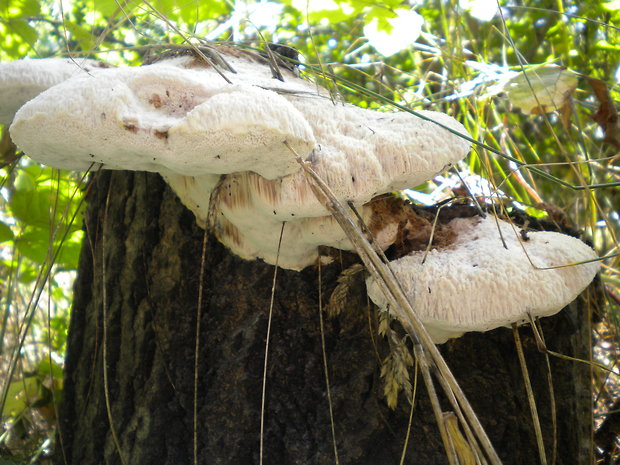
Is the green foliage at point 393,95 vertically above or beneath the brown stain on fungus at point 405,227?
above

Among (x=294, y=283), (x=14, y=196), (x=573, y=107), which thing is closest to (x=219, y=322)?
(x=294, y=283)

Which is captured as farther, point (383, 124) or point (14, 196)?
point (14, 196)

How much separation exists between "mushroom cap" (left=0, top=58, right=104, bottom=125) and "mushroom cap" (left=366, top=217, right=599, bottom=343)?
94 cm

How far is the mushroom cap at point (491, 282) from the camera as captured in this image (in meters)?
1.16

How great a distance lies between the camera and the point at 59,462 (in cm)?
186

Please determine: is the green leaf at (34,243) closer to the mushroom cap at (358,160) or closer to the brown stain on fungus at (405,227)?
the mushroom cap at (358,160)

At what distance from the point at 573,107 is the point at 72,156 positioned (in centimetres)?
188

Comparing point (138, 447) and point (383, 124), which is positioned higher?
point (383, 124)

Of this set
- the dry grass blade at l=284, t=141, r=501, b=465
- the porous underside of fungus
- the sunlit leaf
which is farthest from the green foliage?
the dry grass blade at l=284, t=141, r=501, b=465

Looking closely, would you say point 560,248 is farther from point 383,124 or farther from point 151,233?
point 151,233

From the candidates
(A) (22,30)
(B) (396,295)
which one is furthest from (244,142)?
(A) (22,30)

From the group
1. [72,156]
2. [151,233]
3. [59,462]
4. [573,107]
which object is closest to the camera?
[72,156]

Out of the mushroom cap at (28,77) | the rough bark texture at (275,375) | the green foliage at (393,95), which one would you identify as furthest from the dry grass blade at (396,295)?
the mushroom cap at (28,77)

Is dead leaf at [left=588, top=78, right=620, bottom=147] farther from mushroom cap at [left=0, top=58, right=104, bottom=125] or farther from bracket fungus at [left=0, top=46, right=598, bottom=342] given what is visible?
mushroom cap at [left=0, top=58, right=104, bottom=125]
